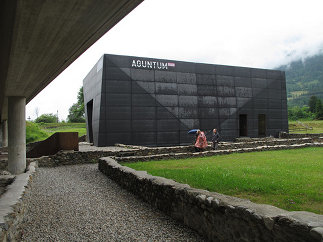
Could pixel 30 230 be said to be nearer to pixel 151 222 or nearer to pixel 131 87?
pixel 151 222

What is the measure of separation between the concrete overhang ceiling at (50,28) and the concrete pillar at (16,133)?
5033 mm

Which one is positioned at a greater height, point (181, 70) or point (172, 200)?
point (181, 70)

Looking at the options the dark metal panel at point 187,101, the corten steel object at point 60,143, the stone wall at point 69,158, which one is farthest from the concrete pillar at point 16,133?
the dark metal panel at point 187,101

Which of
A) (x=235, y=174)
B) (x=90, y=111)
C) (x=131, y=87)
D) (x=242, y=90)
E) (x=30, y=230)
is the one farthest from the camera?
(x=90, y=111)

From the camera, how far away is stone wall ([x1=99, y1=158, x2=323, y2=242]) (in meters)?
3.07

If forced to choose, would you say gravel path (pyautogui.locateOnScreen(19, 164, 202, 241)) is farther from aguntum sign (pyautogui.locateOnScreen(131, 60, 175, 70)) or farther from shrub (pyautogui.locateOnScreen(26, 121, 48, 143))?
shrub (pyautogui.locateOnScreen(26, 121, 48, 143))

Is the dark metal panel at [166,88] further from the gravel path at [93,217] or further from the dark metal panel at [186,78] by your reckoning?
the gravel path at [93,217]

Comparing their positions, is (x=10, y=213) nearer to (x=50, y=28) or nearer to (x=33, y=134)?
(x=50, y=28)

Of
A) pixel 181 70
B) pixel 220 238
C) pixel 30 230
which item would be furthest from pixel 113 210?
pixel 181 70

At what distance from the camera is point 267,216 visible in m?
3.41

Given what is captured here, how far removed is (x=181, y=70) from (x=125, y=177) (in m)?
18.2

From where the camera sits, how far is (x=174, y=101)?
24953mm

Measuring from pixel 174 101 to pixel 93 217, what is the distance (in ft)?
63.8

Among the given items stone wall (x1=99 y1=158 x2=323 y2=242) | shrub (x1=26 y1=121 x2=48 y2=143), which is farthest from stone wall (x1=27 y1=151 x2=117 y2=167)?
shrub (x1=26 y1=121 x2=48 y2=143)
